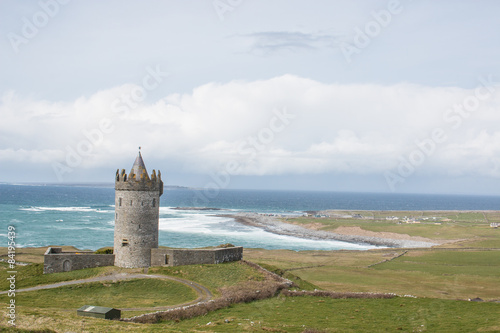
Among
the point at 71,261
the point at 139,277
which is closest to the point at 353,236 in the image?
the point at 139,277

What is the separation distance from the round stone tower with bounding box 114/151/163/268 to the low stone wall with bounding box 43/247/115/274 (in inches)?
40.2

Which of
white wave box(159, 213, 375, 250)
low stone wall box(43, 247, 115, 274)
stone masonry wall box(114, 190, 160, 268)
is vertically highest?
stone masonry wall box(114, 190, 160, 268)

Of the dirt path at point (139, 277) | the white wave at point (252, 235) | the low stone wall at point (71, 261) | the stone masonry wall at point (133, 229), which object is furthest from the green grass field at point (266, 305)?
the white wave at point (252, 235)

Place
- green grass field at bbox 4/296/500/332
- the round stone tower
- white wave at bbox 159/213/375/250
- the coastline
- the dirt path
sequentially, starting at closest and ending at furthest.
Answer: green grass field at bbox 4/296/500/332 < the dirt path < the round stone tower < white wave at bbox 159/213/375/250 < the coastline

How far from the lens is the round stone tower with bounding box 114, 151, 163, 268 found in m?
35.5

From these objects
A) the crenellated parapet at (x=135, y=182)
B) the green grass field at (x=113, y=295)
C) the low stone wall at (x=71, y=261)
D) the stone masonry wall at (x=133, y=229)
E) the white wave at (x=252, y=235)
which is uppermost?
the crenellated parapet at (x=135, y=182)

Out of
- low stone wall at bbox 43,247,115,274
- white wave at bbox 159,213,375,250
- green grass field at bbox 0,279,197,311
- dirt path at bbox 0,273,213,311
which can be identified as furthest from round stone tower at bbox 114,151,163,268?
white wave at bbox 159,213,375,250

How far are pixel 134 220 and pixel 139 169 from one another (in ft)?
14.2

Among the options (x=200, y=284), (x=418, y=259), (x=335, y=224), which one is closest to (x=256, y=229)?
(x=335, y=224)

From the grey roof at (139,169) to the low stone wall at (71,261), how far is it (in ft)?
23.6

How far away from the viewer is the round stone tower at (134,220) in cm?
3547

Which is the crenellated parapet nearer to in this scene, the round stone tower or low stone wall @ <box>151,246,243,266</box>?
the round stone tower

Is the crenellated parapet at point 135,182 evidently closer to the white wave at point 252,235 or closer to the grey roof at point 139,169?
the grey roof at point 139,169

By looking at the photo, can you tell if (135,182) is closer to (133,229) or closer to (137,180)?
(137,180)
